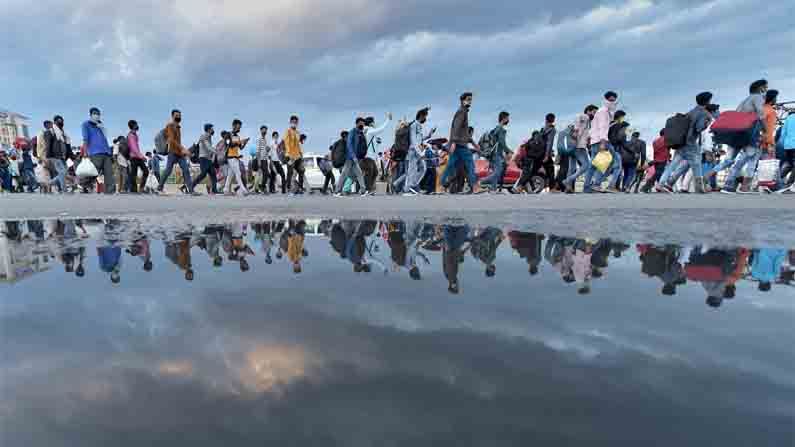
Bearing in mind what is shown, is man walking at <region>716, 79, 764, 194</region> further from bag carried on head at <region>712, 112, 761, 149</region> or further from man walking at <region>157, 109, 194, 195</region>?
man walking at <region>157, 109, 194, 195</region>

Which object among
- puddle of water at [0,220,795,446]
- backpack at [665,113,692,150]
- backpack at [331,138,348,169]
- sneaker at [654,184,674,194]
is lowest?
puddle of water at [0,220,795,446]

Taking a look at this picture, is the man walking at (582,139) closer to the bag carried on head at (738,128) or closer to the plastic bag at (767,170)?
the bag carried on head at (738,128)

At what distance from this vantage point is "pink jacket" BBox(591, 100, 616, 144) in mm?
8945

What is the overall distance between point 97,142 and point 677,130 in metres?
12.0

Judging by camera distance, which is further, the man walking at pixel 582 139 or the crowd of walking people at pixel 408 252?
the man walking at pixel 582 139

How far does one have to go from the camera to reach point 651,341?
1392mm

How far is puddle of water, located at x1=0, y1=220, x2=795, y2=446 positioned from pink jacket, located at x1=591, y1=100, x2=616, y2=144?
6969 millimetres

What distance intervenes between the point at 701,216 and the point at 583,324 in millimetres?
A: 4807

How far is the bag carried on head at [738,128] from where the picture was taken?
323 inches

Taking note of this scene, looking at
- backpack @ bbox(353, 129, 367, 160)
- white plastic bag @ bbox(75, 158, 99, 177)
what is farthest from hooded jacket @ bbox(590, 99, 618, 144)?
white plastic bag @ bbox(75, 158, 99, 177)

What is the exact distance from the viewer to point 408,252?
3.04m

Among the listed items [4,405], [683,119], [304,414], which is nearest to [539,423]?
[304,414]

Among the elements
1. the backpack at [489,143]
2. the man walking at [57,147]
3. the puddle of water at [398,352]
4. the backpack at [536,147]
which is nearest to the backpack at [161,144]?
the man walking at [57,147]

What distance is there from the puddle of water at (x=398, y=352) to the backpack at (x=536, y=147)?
26.8 feet
